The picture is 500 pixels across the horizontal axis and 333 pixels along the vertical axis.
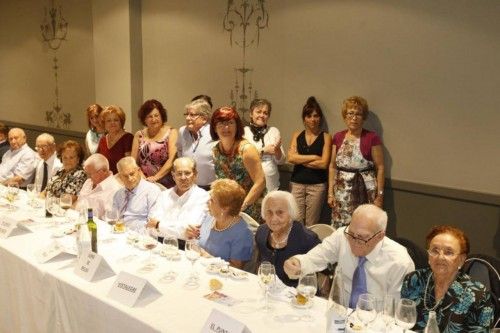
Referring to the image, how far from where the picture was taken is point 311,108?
4.63 m

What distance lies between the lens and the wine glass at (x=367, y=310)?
1911 millimetres

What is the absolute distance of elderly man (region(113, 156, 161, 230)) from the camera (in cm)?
364

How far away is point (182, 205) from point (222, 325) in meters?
1.62

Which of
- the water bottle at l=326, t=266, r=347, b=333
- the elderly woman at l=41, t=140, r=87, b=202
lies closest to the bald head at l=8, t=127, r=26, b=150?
the elderly woman at l=41, t=140, r=87, b=202

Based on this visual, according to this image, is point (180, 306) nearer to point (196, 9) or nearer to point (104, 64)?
point (196, 9)

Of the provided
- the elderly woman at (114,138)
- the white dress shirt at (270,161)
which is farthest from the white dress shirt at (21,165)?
the white dress shirt at (270,161)

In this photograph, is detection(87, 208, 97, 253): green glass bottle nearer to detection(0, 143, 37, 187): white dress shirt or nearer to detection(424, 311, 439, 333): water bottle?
detection(424, 311, 439, 333): water bottle

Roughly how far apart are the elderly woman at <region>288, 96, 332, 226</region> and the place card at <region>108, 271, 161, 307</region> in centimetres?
245

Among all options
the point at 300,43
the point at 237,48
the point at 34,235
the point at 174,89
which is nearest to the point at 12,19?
the point at 174,89

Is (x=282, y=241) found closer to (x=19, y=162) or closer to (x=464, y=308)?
(x=464, y=308)

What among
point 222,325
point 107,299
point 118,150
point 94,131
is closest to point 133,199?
point 118,150

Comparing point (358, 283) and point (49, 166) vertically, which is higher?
point (49, 166)

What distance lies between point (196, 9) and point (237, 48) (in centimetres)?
76

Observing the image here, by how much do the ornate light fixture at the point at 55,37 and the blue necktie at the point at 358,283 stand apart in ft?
20.5
